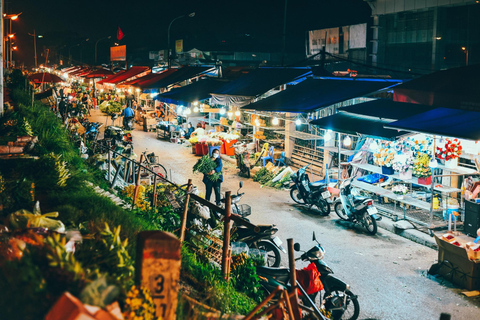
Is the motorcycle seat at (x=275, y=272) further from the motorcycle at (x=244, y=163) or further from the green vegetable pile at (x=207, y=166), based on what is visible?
the motorcycle at (x=244, y=163)

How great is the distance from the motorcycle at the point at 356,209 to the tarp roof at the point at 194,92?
29.2ft

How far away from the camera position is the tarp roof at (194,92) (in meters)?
20.0

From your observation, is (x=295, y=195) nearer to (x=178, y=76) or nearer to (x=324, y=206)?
(x=324, y=206)

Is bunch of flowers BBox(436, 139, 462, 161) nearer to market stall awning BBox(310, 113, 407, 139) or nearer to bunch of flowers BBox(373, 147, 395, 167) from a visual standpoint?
market stall awning BBox(310, 113, 407, 139)

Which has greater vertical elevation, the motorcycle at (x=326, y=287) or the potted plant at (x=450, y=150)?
the potted plant at (x=450, y=150)

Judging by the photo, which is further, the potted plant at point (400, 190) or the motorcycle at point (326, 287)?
the potted plant at point (400, 190)

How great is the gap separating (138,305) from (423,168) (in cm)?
971

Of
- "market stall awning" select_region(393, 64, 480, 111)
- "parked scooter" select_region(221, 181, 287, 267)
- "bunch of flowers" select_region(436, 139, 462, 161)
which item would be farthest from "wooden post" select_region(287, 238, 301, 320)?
"bunch of flowers" select_region(436, 139, 462, 161)

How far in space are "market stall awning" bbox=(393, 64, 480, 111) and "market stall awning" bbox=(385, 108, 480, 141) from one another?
398 millimetres

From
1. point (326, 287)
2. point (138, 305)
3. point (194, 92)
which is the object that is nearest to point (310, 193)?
point (326, 287)

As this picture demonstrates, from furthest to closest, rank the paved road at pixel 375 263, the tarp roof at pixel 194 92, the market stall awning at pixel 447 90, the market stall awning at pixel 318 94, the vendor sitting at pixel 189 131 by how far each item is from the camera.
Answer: the vendor sitting at pixel 189 131
the tarp roof at pixel 194 92
the market stall awning at pixel 318 94
the market stall awning at pixel 447 90
the paved road at pixel 375 263

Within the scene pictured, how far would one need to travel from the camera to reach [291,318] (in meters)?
4.52

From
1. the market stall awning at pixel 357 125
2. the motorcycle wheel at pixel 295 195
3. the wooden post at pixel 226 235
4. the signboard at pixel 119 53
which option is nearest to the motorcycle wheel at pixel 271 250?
the wooden post at pixel 226 235

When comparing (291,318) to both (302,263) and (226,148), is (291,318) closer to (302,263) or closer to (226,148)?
(302,263)
